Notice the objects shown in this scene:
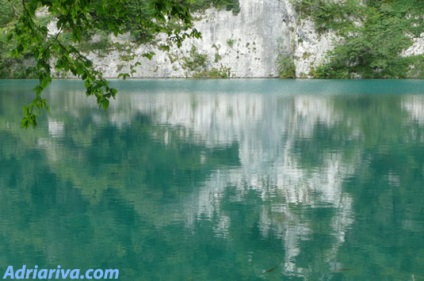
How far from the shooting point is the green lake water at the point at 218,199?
8.18 metres

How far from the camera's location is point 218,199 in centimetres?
1190

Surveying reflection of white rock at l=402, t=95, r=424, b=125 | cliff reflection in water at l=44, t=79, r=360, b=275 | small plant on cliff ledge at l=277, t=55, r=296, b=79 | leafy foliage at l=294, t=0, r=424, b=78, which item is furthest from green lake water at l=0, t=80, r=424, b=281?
small plant on cliff ledge at l=277, t=55, r=296, b=79

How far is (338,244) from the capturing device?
887cm

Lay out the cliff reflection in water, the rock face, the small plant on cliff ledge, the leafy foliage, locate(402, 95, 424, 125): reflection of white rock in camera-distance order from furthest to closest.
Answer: the rock face < the small plant on cliff ledge < the leafy foliage < locate(402, 95, 424, 125): reflection of white rock < the cliff reflection in water

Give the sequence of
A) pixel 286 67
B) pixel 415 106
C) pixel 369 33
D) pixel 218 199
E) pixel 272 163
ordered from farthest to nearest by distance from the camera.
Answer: pixel 286 67
pixel 369 33
pixel 415 106
pixel 272 163
pixel 218 199

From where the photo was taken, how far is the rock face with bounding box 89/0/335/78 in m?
71.2

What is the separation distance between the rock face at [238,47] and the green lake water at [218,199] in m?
47.3

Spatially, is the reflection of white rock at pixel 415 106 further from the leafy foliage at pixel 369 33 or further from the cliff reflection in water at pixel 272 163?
the leafy foliage at pixel 369 33

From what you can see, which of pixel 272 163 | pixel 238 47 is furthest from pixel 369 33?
pixel 272 163

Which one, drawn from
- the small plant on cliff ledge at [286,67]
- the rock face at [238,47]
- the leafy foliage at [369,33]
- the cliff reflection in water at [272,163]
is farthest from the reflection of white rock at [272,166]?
the rock face at [238,47]

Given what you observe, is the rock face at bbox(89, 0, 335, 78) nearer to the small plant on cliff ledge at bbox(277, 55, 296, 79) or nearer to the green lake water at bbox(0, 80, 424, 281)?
the small plant on cliff ledge at bbox(277, 55, 296, 79)

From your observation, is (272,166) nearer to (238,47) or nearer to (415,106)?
(415,106)

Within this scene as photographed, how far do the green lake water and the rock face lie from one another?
1860 inches

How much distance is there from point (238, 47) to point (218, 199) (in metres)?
61.6
